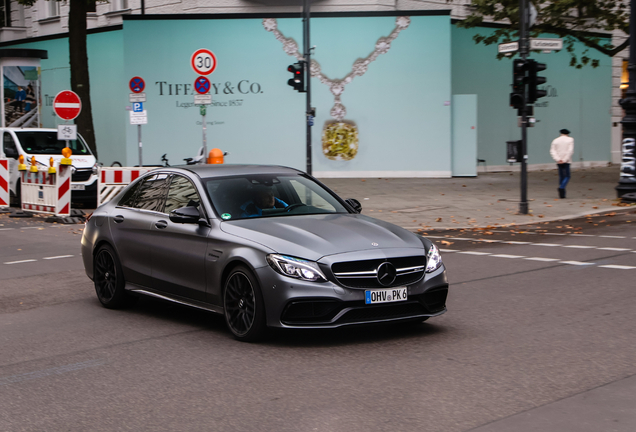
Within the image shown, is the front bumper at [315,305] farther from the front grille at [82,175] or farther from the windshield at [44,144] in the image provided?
the windshield at [44,144]

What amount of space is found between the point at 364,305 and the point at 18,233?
1140 cm

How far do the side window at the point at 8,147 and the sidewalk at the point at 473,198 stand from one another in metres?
8.52

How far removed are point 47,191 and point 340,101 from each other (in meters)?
11.9

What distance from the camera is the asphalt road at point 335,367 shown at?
15.4ft

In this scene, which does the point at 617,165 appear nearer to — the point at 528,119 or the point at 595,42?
the point at 595,42

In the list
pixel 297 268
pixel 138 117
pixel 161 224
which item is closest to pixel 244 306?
pixel 297 268

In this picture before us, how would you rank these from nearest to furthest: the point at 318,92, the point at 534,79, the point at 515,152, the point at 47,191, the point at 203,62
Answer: the point at 203,62 → the point at 534,79 → the point at 515,152 → the point at 47,191 → the point at 318,92

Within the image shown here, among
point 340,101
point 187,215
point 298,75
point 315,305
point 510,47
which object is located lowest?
point 315,305

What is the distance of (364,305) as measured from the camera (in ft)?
20.5

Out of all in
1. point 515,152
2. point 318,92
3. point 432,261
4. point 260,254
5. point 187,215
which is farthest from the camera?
point 318,92

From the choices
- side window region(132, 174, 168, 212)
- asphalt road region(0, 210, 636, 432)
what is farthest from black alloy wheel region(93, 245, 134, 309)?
side window region(132, 174, 168, 212)

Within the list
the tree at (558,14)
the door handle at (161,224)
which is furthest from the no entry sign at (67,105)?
the door handle at (161,224)

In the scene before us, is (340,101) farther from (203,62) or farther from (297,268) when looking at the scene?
(297,268)

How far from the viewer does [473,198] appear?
21656 mm
